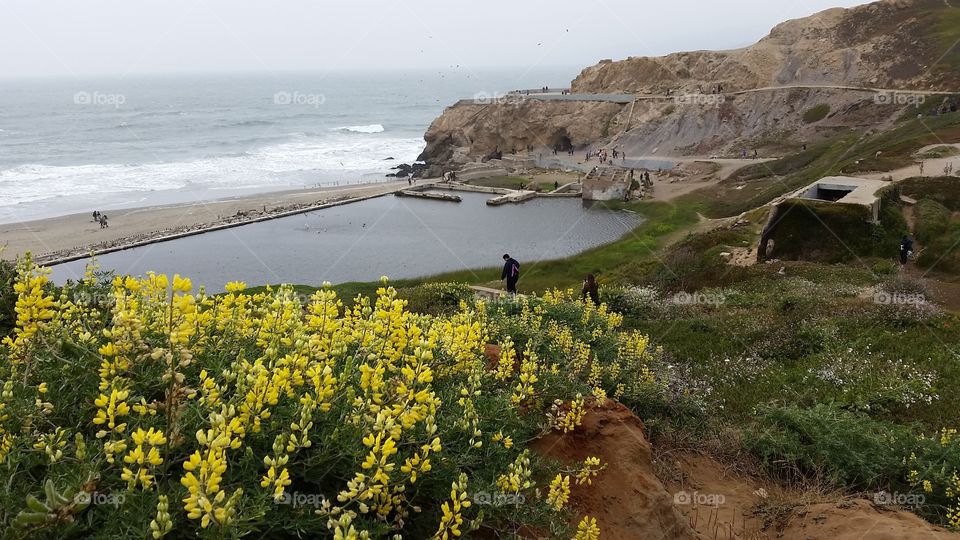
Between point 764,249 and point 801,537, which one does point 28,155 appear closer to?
Answer: point 764,249

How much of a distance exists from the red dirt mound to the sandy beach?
42.2 metres

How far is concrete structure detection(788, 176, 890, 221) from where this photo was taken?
23656 mm

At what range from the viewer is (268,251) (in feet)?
133

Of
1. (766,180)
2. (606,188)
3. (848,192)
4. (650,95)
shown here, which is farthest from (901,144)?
(650,95)

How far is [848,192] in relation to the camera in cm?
2711

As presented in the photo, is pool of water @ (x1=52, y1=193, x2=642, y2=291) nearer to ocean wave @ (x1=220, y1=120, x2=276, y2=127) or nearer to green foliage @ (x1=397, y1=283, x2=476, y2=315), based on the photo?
green foliage @ (x1=397, y1=283, x2=476, y2=315)

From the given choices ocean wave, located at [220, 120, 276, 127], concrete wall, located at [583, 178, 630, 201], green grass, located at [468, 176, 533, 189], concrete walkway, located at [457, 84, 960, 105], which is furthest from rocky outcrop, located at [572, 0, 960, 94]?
ocean wave, located at [220, 120, 276, 127]

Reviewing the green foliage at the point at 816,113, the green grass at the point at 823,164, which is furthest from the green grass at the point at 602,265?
the green foliage at the point at 816,113

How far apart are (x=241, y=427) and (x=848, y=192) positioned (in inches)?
1211

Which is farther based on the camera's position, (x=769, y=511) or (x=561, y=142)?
(x=561, y=142)

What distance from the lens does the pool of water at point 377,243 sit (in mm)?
35562

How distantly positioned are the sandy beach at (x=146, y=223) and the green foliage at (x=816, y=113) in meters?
47.3

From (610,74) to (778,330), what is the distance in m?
89.0

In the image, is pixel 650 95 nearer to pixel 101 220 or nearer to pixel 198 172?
pixel 198 172
